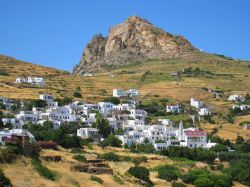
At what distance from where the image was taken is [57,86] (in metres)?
115

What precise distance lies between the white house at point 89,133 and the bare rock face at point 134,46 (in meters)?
102

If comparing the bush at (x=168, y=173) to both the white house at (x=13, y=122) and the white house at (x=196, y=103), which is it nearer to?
the white house at (x=13, y=122)

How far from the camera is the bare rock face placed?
18000 centimetres

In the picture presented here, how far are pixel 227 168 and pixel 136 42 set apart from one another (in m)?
123

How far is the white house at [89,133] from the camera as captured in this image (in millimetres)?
72812

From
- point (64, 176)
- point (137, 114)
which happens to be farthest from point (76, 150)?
point (137, 114)

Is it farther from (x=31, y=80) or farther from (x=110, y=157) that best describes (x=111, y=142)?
(x=31, y=80)

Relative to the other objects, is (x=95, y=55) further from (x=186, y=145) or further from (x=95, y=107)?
(x=186, y=145)

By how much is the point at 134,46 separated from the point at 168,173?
431 feet

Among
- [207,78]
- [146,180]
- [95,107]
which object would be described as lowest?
[146,180]

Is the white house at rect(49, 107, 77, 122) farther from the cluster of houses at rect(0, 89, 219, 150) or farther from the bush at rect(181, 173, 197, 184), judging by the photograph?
the bush at rect(181, 173, 197, 184)

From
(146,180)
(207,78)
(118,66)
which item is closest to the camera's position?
(146,180)

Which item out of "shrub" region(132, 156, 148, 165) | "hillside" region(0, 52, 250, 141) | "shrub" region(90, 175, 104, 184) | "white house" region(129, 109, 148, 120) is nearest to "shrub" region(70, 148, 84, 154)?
"shrub" region(132, 156, 148, 165)

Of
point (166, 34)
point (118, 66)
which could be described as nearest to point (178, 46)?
point (166, 34)
